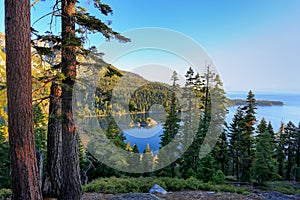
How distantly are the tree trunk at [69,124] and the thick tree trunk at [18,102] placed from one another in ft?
3.92

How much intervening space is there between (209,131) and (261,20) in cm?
707

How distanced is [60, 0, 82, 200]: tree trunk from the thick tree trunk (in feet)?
3.92

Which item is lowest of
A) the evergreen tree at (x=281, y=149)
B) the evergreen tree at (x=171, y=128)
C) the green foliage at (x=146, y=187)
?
the evergreen tree at (x=281, y=149)

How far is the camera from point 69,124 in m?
3.71

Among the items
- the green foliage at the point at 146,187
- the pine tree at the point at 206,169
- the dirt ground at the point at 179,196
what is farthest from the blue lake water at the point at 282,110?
the dirt ground at the point at 179,196

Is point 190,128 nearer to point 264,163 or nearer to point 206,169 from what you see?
point 206,169

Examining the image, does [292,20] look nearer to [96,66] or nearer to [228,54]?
[228,54]

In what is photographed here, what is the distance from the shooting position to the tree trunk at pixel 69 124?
143 inches

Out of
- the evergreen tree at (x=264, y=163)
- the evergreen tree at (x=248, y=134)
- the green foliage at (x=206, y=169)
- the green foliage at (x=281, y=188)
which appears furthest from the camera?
the evergreen tree at (x=248, y=134)

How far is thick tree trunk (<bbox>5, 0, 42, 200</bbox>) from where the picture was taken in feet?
7.75

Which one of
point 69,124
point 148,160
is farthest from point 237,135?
point 69,124

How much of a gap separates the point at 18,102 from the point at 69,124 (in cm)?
138

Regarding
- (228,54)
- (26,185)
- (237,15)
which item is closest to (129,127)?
(26,185)

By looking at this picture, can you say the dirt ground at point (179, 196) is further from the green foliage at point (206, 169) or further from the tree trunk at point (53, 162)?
the green foliage at point (206, 169)
